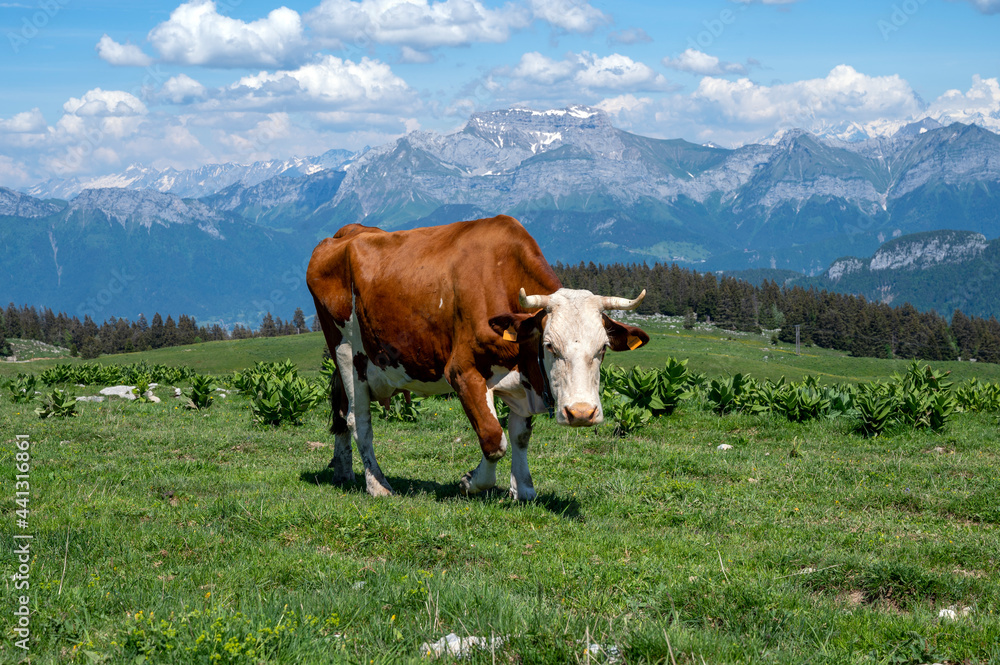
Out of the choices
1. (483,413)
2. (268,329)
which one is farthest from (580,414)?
(268,329)

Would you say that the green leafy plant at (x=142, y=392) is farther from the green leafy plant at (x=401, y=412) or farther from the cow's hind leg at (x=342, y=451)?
the cow's hind leg at (x=342, y=451)

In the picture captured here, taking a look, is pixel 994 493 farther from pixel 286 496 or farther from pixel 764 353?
pixel 764 353

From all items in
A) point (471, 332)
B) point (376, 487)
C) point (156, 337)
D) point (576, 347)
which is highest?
point (471, 332)

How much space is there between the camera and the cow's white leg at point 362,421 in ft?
34.6

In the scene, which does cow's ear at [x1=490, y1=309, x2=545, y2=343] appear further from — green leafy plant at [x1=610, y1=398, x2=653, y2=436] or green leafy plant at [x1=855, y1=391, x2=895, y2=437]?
green leafy plant at [x1=855, y1=391, x2=895, y2=437]

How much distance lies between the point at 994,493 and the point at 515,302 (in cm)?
700

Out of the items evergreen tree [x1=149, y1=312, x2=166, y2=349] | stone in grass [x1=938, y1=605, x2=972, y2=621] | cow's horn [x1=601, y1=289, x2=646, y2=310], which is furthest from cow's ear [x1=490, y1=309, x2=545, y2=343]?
evergreen tree [x1=149, y1=312, x2=166, y2=349]

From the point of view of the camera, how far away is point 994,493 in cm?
1029

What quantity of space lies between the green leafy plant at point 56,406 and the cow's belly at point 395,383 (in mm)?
10147

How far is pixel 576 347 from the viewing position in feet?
27.1

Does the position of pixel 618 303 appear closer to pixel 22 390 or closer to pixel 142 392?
pixel 142 392

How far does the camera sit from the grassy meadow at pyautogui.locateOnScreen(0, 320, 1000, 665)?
196 inches

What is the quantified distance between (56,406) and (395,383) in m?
10.9

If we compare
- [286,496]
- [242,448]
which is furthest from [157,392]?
[286,496]
